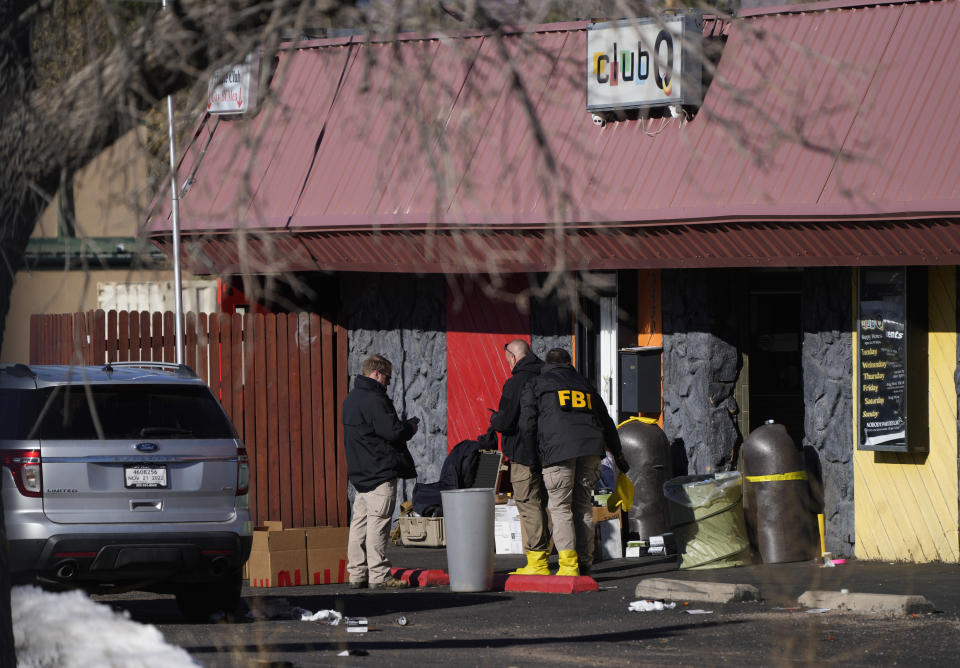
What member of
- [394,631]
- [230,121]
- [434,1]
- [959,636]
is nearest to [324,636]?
[394,631]

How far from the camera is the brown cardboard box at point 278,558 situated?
552 inches

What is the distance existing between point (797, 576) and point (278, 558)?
4.35 meters

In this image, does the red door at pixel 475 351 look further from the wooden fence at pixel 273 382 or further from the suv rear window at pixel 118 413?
the suv rear window at pixel 118 413

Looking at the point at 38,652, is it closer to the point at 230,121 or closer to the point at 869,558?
the point at 869,558

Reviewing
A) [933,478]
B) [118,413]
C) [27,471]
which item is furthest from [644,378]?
[27,471]

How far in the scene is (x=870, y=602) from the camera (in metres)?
11.9

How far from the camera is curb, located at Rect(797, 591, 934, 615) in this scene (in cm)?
1167

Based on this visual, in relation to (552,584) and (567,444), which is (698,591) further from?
(567,444)

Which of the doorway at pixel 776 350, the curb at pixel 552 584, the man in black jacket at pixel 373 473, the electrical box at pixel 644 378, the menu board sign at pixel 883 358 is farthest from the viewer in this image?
the doorway at pixel 776 350

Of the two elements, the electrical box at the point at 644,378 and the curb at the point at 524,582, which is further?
the electrical box at the point at 644,378

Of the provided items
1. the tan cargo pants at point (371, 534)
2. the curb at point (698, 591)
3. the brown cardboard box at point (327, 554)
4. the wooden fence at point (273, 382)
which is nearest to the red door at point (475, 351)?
the wooden fence at point (273, 382)

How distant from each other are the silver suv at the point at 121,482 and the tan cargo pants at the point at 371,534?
82.6 inches

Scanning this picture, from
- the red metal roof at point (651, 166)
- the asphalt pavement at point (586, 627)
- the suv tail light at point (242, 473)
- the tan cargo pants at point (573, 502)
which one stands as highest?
the red metal roof at point (651, 166)

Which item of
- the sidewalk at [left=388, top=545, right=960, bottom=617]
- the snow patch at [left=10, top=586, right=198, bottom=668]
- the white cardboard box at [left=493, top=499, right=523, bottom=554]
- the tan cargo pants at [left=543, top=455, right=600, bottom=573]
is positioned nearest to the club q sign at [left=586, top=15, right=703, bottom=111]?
the tan cargo pants at [left=543, top=455, right=600, bottom=573]
